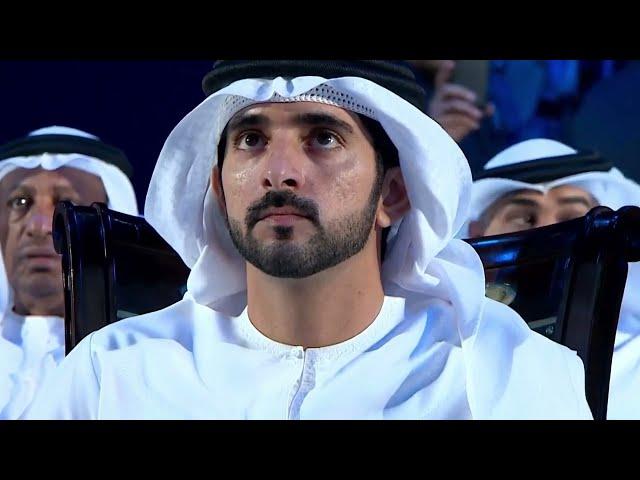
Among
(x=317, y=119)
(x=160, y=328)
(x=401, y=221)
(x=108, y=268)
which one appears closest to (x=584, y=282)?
(x=401, y=221)

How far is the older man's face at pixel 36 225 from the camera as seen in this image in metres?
3.17

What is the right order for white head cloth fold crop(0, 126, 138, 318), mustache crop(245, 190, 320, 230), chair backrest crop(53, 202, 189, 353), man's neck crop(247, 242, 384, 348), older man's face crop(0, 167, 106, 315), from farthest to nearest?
white head cloth fold crop(0, 126, 138, 318)
older man's face crop(0, 167, 106, 315)
chair backrest crop(53, 202, 189, 353)
man's neck crop(247, 242, 384, 348)
mustache crop(245, 190, 320, 230)

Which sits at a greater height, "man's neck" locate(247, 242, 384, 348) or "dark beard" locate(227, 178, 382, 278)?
"dark beard" locate(227, 178, 382, 278)

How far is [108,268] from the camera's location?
2.64 m

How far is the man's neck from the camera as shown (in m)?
2.50

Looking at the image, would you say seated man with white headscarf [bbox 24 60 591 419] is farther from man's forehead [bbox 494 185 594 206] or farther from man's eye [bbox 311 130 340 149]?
man's forehead [bbox 494 185 594 206]

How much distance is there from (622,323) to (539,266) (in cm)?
48

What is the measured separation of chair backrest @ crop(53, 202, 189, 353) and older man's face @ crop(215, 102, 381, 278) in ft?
0.93

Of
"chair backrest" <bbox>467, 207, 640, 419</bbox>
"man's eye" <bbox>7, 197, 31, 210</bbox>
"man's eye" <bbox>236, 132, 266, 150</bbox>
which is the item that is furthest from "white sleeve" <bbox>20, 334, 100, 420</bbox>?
"chair backrest" <bbox>467, 207, 640, 419</bbox>

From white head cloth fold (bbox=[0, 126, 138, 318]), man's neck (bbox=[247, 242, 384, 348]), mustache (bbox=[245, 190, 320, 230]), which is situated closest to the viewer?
mustache (bbox=[245, 190, 320, 230])

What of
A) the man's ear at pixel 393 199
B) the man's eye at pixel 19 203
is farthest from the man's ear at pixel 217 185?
the man's eye at pixel 19 203

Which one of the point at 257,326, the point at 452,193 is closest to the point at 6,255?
the point at 257,326

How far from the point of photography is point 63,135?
10.6ft

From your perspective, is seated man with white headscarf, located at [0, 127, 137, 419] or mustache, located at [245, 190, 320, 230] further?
seated man with white headscarf, located at [0, 127, 137, 419]
